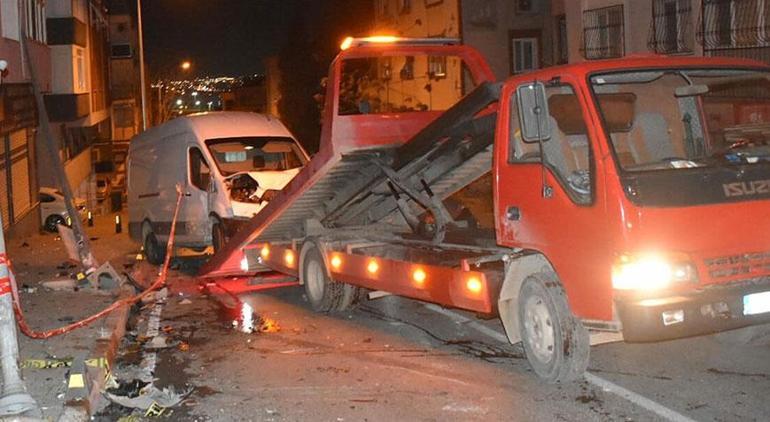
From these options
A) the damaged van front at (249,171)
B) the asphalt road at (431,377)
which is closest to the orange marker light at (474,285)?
the asphalt road at (431,377)

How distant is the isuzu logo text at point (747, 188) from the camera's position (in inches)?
269

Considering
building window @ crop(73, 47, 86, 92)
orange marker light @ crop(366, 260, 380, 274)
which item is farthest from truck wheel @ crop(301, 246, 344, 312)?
building window @ crop(73, 47, 86, 92)

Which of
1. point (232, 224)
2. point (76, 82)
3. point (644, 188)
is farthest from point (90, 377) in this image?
point (76, 82)

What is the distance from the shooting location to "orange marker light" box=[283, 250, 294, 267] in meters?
11.8

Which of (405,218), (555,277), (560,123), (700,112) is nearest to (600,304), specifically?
(555,277)

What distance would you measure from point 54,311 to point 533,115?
6.59 metres

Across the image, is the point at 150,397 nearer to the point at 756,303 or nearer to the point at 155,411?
the point at 155,411

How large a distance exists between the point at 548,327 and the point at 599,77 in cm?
193

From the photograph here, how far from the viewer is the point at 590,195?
6.94 metres

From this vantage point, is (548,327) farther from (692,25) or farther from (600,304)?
(692,25)

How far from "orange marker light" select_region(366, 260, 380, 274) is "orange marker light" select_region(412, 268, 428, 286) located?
828 millimetres

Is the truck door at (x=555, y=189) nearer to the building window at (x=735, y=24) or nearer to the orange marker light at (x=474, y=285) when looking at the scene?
the orange marker light at (x=474, y=285)

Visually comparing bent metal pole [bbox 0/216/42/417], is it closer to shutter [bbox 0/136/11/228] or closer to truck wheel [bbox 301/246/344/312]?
truck wheel [bbox 301/246/344/312]

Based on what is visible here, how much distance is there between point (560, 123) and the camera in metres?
7.49
